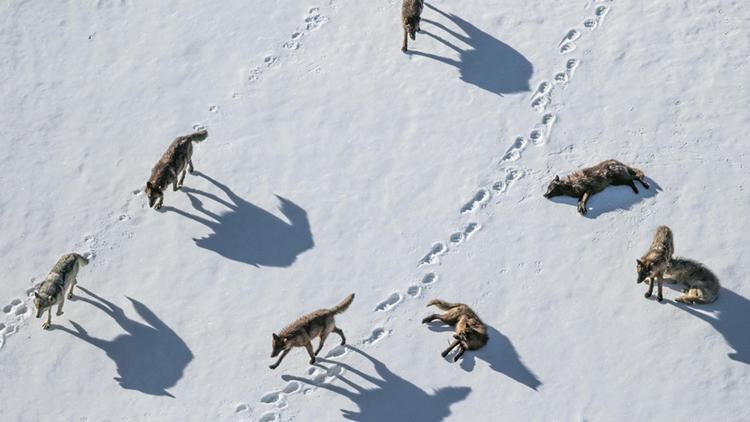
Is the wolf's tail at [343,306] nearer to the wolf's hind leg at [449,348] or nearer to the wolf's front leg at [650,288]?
the wolf's hind leg at [449,348]

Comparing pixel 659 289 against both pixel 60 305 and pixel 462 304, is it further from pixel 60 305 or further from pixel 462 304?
pixel 60 305

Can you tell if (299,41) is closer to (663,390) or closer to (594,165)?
(594,165)

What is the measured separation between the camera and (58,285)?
48.5ft

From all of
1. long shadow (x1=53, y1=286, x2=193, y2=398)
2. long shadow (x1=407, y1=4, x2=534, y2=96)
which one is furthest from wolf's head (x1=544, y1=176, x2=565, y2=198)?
long shadow (x1=53, y1=286, x2=193, y2=398)

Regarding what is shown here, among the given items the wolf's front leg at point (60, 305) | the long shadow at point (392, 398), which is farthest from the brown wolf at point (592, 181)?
the wolf's front leg at point (60, 305)

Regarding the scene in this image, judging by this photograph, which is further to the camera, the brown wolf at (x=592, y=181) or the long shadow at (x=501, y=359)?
the brown wolf at (x=592, y=181)

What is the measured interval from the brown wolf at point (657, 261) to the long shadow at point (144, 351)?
674cm

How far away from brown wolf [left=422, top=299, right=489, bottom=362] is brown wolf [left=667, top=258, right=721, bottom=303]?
118 inches

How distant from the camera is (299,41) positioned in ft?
62.9

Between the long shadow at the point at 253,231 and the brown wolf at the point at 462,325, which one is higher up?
the long shadow at the point at 253,231

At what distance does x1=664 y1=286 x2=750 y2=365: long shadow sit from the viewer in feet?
45.9

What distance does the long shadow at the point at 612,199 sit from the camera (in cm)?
1591

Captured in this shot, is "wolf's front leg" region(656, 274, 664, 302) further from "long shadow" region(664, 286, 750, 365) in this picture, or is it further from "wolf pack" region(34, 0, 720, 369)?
"long shadow" region(664, 286, 750, 365)

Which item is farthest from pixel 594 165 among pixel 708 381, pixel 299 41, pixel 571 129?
pixel 299 41
